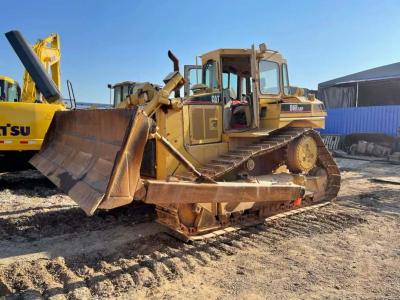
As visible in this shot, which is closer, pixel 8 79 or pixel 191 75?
pixel 191 75

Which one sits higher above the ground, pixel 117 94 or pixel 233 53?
pixel 233 53

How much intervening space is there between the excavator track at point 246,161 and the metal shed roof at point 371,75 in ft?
43.9

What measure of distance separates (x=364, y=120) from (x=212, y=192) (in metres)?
15.3

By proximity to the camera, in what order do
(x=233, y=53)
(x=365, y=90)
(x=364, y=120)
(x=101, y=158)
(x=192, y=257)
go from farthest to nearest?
(x=365, y=90) → (x=364, y=120) → (x=233, y=53) → (x=192, y=257) → (x=101, y=158)

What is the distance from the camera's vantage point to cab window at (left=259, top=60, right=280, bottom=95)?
20.7ft

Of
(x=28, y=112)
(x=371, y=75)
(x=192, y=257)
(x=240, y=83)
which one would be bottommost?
(x=192, y=257)

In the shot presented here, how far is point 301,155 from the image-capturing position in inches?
252

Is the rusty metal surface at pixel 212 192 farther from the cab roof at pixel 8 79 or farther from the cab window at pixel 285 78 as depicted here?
the cab roof at pixel 8 79

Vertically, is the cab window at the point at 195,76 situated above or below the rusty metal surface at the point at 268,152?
above

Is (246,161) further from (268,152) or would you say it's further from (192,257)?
(192,257)

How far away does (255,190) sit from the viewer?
15.6ft

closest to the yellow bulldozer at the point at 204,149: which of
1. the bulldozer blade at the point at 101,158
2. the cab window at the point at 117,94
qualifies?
the bulldozer blade at the point at 101,158

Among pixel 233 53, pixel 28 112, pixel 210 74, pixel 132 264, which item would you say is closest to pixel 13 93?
pixel 28 112

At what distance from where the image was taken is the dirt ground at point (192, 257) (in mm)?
3555
